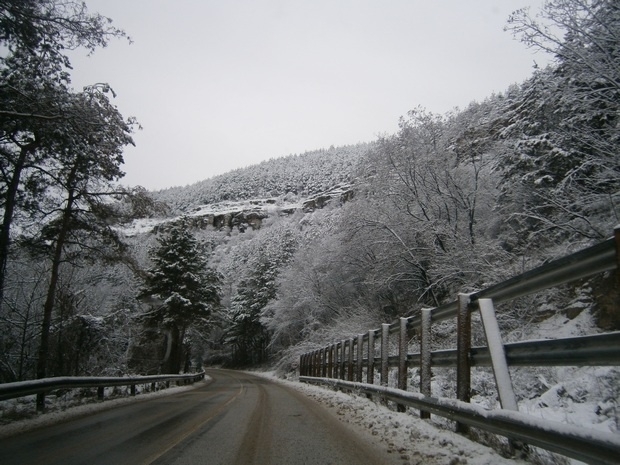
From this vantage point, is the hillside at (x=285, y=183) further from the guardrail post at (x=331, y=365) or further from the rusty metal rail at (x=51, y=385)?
the rusty metal rail at (x=51, y=385)

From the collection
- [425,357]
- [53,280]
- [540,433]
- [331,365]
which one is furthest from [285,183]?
[540,433]

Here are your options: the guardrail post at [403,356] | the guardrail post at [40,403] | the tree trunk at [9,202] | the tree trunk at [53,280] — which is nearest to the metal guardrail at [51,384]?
the guardrail post at [40,403]

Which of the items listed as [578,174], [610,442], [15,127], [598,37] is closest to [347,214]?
[578,174]

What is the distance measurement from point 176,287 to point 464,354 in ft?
94.2

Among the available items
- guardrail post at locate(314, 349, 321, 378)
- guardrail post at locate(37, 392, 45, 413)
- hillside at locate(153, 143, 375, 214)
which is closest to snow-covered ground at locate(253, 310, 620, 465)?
guardrail post at locate(37, 392, 45, 413)

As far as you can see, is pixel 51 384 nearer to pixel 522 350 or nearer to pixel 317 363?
pixel 522 350

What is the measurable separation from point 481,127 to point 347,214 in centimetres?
901

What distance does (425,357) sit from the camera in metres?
5.38

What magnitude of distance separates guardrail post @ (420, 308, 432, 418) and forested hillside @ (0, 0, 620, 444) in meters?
1.91

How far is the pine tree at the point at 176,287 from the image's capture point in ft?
96.9

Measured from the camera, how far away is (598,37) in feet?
33.2

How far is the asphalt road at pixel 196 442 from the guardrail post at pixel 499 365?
1496 mm

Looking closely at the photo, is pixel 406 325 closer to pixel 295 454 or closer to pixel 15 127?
pixel 295 454

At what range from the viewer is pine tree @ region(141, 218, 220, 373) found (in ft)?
96.9
